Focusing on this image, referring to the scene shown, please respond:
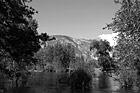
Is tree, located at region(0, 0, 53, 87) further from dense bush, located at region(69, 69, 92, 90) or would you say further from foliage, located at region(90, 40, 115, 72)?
foliage, located at region(90, 40, 115, 72)

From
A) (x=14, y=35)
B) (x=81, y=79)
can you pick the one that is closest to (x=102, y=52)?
(x=81, y=79)

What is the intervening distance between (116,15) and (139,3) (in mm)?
2257

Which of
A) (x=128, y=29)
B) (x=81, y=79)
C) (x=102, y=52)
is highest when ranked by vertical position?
(x=102, y=52)

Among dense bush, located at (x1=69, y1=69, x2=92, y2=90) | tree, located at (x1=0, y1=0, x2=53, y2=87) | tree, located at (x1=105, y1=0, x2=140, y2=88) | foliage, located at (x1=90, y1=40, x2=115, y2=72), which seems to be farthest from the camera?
foliage, located at (x1=90, y1=40, x2=115, y2=72)

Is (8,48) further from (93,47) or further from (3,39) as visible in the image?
(93,47)

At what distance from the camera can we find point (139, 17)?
16094 millimetres

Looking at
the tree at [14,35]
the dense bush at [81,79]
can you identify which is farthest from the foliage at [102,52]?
the tree at [14,35]

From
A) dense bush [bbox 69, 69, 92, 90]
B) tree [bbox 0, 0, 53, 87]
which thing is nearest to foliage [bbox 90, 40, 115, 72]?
dense bush [bbox 69, 69, 92, 90]

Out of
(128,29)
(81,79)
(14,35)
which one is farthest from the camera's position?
(81,79)

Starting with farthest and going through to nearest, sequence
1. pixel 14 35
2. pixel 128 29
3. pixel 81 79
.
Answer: pixel 81 79, pixel 14 35, pixel 128 29

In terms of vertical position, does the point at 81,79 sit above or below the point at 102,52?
below

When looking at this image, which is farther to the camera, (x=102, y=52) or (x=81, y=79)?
(x=102, y=52)

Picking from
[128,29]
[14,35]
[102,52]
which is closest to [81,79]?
[14,35]

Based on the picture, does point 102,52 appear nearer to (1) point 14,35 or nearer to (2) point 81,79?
(2) point 81,79
